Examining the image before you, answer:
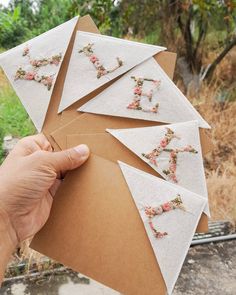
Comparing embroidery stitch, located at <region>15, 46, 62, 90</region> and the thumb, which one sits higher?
embroidery stitch, located at <region>15, 46, 62, 90</region>

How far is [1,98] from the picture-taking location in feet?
11.3

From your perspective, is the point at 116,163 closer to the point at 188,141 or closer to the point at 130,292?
the point at 188,141

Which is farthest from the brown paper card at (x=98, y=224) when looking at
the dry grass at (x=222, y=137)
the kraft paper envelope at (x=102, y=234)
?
the dry grass at (x=222, y=137)

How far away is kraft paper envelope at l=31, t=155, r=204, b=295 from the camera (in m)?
1.05

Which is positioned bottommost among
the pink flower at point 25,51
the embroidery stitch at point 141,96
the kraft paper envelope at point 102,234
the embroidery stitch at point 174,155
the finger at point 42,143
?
the kraft paper envelope at point 102,234

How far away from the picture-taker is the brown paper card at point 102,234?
3.46 ft

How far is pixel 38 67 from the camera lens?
45.2 inches

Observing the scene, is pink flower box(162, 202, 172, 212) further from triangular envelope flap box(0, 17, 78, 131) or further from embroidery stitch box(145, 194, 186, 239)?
triangular envelope flap box(0, 17, 78, 131)

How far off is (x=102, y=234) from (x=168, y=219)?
0.68 ft

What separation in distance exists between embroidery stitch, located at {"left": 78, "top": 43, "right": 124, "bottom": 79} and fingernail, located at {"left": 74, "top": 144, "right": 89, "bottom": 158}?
0.76 ft

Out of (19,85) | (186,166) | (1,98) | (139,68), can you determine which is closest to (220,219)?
(186,166)

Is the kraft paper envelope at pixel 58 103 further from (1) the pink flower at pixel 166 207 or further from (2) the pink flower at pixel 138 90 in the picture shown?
(1) the pink flower at pixel 166 207

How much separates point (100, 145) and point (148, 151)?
152 mm

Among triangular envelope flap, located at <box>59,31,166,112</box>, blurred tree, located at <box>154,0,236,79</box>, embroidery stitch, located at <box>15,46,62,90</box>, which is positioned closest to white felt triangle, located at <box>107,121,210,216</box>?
triangular envelope flap, located at <box>59,31,166,112</box>
